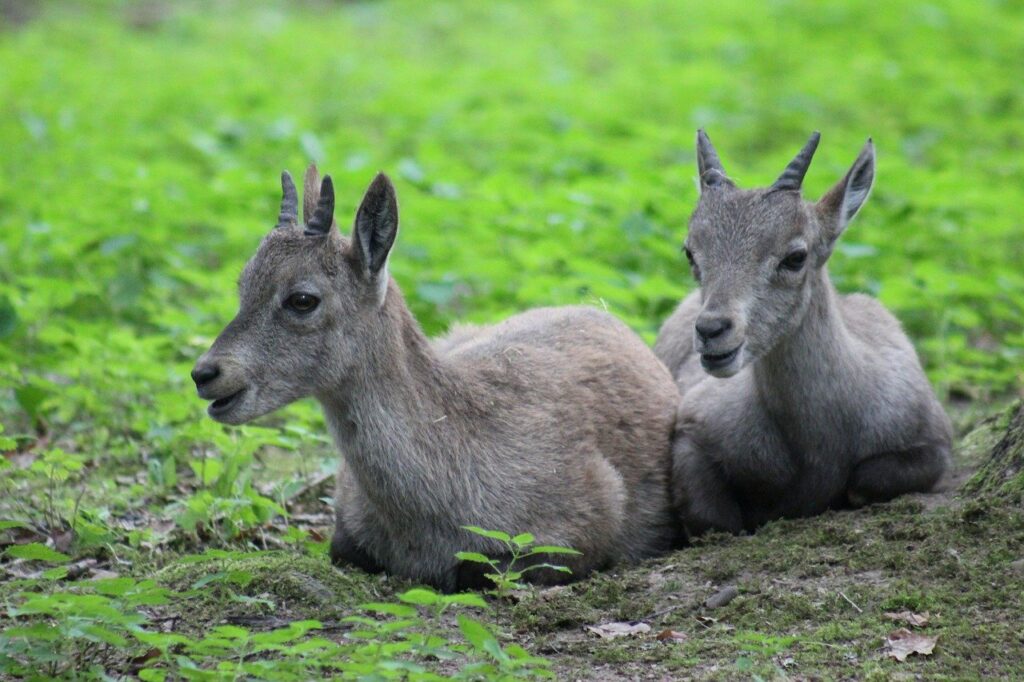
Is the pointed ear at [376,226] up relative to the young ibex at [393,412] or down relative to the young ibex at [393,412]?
up

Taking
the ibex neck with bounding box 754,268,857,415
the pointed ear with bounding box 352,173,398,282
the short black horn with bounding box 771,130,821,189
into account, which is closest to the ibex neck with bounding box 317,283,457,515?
the pointed ear with bounding box 352,173,398,282

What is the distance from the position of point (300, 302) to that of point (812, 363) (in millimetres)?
2739

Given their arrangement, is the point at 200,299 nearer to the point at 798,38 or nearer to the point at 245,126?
the point at 245,126

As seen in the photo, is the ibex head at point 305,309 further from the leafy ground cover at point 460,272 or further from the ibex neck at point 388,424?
the leafy ground cover at point 460,272

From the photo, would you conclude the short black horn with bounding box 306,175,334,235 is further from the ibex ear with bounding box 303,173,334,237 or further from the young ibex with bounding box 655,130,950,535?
the young ibex with bounding box 655,130,950,535

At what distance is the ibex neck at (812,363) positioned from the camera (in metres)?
A: 7.45

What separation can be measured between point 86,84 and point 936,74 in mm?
11714

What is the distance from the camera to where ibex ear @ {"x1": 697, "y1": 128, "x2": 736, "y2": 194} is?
7.57 meters

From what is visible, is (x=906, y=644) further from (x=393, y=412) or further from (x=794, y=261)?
(x=393, y=412)

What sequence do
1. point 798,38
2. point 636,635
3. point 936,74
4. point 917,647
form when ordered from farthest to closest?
point 798,38 < point 936,74 < point 636,635 < point 917,647

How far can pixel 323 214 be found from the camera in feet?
22.7

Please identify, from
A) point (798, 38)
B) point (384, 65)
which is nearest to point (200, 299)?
point (384, 65)

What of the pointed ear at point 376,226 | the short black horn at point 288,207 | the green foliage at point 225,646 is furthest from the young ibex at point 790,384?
the green foliage at point 225,646

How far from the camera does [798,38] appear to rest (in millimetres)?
21844
